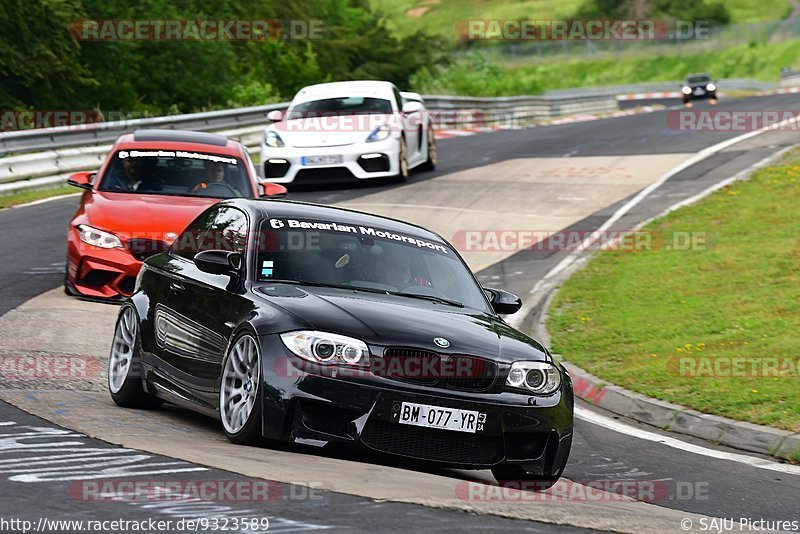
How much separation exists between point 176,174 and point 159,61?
85.1ft

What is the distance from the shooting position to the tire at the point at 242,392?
284 inches

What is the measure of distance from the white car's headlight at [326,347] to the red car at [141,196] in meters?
5.84

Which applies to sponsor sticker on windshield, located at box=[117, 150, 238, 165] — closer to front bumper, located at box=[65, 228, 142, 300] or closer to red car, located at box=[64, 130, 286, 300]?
red car, located at box=[64, 130, 286, 300]

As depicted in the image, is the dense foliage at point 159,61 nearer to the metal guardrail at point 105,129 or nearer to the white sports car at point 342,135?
the metal guardrail at point 105,129

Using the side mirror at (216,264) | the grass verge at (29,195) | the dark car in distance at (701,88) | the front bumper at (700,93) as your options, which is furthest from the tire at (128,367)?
the front bumper at (700,93)

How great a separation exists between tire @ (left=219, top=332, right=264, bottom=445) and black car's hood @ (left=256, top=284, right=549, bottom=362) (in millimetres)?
293

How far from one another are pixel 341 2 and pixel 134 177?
5303 centimetres

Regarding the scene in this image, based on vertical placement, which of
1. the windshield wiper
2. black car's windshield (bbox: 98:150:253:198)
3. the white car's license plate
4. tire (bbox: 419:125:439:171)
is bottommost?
tire (bbox: 419:125:439:171)

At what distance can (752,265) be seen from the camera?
635 inches

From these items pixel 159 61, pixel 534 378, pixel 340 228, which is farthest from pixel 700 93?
pixel 534 378

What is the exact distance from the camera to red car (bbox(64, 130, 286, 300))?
12891mm

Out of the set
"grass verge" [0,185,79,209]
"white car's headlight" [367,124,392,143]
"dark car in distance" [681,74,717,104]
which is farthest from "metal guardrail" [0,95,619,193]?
"dark car in distance" [681,74,717,104]

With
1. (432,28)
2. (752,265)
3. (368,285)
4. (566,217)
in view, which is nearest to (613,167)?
(566,217)

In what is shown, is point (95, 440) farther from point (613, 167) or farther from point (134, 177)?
point (613, 167)
